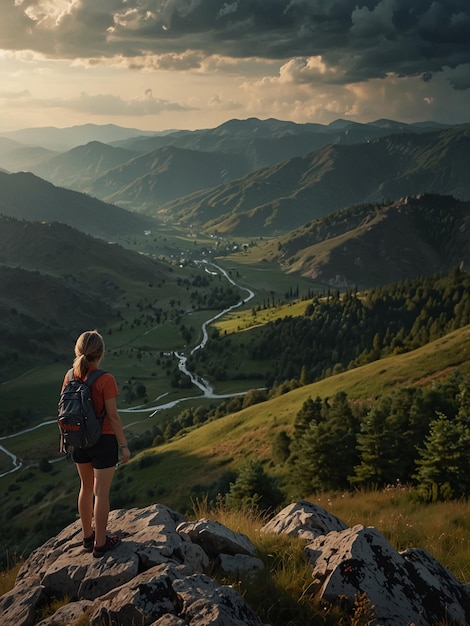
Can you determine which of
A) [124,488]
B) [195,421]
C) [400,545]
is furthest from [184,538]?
[195,421]

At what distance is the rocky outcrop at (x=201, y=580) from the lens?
30.8 feet

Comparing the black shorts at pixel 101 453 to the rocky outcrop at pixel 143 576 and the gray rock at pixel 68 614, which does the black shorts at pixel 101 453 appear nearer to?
the rocky outcrop at pixel 143 576

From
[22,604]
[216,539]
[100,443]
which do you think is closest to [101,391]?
[100,443]

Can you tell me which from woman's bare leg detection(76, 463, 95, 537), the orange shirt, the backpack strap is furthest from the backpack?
woman's bare leg detection(76, 463, 95, 537)

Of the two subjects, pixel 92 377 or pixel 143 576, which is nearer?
pixel 143 576

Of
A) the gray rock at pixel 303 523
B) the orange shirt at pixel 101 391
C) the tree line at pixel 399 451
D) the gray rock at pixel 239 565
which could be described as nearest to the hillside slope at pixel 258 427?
the tree line at pixel 399 451

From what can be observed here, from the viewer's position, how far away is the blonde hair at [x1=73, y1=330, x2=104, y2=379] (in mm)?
12430

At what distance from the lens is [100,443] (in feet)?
41.2

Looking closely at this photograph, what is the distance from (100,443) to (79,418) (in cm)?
101

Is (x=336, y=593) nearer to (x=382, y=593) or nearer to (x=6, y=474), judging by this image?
(x=382, y=593)

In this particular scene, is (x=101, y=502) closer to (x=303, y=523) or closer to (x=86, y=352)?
(x=86, y=352)

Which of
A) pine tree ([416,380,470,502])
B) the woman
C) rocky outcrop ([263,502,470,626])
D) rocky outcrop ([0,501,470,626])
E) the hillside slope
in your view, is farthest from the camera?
the hillside slope

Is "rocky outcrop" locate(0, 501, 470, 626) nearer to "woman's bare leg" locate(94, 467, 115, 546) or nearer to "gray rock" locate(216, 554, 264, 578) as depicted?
"gray rock" locate(216, 554, 264, 578)

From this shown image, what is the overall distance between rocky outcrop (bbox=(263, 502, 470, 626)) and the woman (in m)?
5.30
